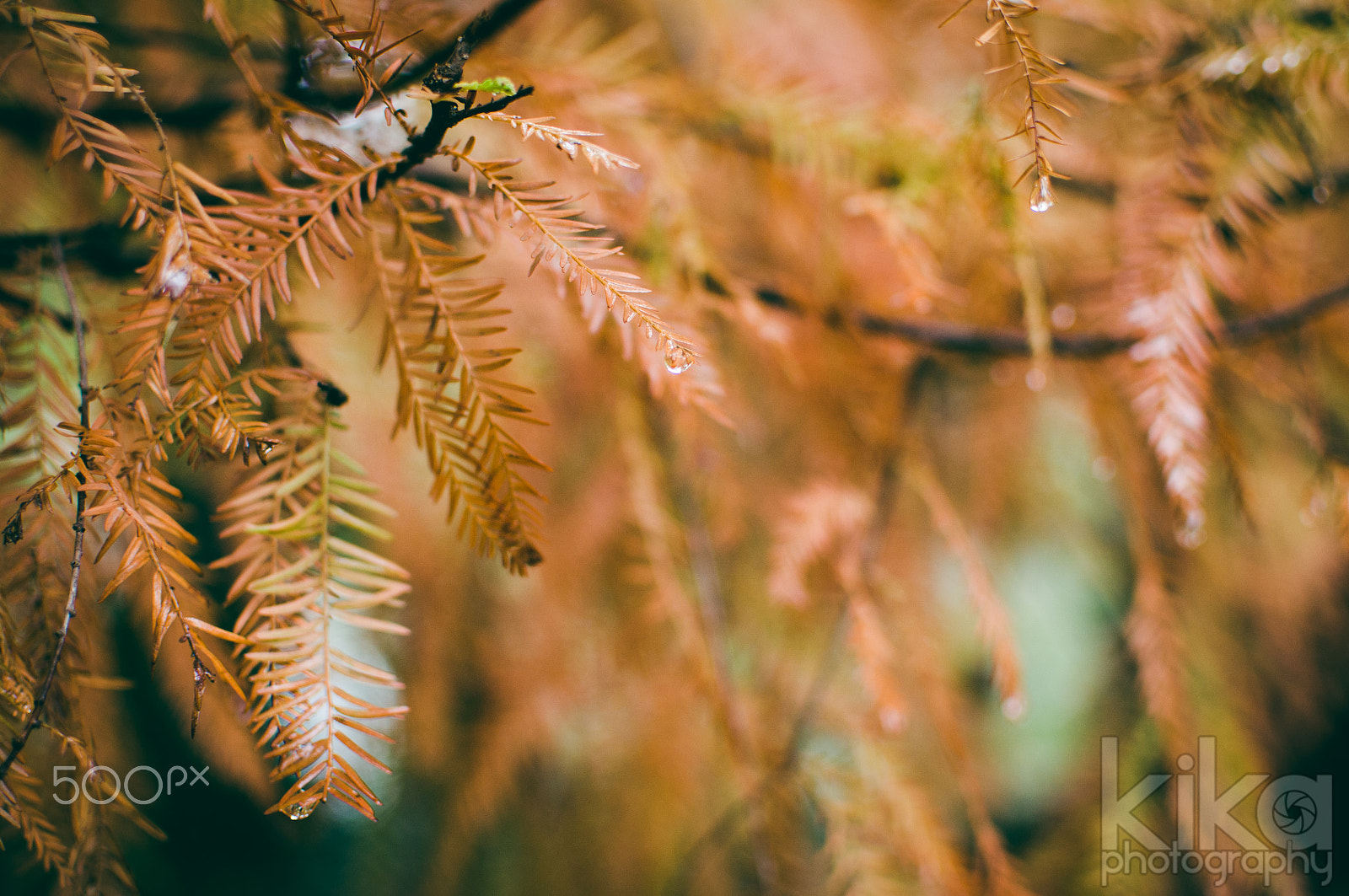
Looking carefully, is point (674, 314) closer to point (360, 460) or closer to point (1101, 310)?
point (1101, 310)

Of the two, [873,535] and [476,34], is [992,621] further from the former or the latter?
[476,34]

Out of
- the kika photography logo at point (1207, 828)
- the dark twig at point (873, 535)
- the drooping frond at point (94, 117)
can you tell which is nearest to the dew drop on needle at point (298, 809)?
A: the drooping frond at point (94, 117)

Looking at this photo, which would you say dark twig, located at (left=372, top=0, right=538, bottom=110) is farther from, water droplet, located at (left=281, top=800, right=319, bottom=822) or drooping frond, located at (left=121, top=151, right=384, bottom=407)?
water droplet, located at (left=281, top=800, right=319, bottom=822)

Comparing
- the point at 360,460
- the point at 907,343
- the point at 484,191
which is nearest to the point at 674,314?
the point at 484,191

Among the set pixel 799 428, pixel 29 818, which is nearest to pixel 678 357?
pixel 29 818

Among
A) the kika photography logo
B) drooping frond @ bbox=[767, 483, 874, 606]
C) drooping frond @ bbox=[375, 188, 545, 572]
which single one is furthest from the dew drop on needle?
the kika photography logo

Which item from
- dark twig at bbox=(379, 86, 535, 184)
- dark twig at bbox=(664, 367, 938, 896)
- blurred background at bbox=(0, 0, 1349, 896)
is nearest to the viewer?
dark twig at bbox=(379, 86, 535, 184)
